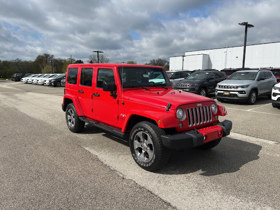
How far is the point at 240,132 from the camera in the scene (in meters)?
5.90

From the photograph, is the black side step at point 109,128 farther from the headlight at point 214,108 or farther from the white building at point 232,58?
the white building at point 232,58

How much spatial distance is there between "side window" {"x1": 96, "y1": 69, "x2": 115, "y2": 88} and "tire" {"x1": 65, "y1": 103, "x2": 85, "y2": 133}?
1279mm

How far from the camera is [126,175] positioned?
11.4 feet

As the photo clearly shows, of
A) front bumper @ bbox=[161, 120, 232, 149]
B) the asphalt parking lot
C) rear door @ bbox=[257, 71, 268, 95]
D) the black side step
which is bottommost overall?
the asphalt parking lot

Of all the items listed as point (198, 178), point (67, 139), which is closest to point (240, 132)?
point (198, 178)

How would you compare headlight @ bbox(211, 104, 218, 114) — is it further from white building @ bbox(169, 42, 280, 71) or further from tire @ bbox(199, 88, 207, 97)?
white building @ bbox(169, 42, 280, 71)

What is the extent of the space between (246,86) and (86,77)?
8.05 meters

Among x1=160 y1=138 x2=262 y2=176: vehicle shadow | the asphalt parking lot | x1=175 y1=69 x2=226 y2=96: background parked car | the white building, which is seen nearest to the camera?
the asphalt parking lot

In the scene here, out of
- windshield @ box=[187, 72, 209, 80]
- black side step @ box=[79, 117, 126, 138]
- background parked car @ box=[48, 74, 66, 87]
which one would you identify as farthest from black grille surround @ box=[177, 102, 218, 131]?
background parked car @ box=[48, 74, 66, 87]

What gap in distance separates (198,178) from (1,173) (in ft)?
10.4

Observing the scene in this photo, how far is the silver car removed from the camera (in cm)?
1022

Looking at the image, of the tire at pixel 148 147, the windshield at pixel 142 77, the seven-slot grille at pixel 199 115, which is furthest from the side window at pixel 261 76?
the tire at pixel 148 147

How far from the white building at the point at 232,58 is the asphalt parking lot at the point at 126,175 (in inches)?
1746

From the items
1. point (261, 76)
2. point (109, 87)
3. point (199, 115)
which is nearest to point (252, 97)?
point (261, 76)
